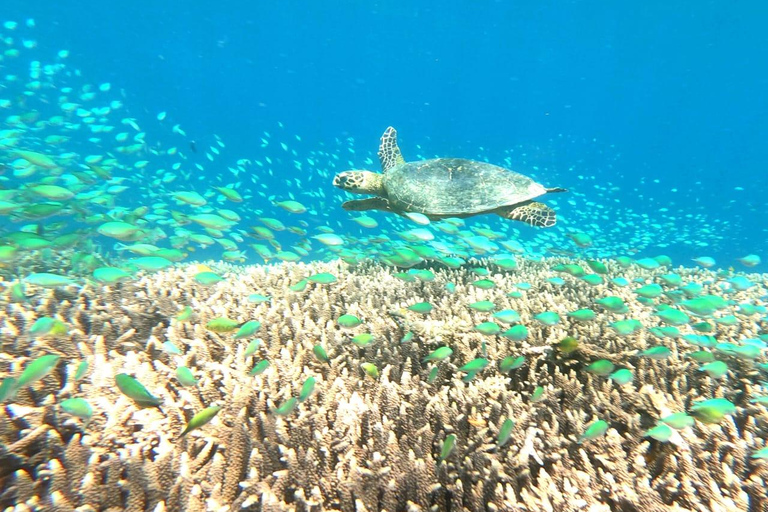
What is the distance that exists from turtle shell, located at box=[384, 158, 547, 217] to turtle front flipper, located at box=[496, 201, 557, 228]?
1.70ft

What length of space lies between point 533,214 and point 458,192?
1.80m

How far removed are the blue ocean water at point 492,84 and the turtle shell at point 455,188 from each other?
3060 cm

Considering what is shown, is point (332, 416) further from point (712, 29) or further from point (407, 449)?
point (712, 29)

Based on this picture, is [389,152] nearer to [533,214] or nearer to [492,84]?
[533,214]

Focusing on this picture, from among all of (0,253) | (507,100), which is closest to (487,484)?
(0,253)

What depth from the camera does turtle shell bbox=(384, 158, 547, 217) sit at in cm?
624

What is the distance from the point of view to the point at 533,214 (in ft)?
22.9

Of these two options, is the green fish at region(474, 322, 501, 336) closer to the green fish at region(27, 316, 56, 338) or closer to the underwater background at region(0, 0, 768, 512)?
the underwater background at region(0, 0, 768, 512)

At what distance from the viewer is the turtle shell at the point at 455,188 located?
6.24m

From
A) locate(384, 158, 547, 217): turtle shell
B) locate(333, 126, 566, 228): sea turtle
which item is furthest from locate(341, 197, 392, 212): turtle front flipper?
locate(384, 158, 547, 217): turtle shell

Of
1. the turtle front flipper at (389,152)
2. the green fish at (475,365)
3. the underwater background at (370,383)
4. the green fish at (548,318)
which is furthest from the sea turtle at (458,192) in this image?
the green fish at (475,365)

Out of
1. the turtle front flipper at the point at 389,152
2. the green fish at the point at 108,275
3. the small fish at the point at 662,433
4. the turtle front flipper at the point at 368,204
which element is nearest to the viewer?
the small fish at the point at 662,433

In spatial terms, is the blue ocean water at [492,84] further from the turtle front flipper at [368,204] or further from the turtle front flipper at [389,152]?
the turtle front flipper at [368,204]

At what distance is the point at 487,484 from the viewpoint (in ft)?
6.46
